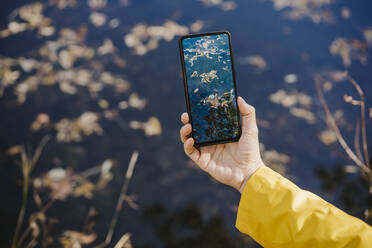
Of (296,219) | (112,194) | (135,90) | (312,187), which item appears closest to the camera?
(296,219)

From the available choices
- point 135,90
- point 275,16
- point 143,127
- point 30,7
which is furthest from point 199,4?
point 30,7

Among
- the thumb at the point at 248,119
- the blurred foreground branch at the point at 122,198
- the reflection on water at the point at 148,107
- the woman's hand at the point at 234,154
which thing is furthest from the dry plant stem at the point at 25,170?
the thumb at the point at 248,119

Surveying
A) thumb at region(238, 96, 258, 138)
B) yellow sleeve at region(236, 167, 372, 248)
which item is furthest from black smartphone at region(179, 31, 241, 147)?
yellow sleeve at region(236, 167, 372, 248)

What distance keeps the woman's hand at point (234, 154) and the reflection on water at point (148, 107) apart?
112 centimetres

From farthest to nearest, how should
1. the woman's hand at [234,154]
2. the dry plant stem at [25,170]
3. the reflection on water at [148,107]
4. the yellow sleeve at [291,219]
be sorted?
the reflection on water at [148,107] → the dry plant stem at [25,170] → the woman's hand at [234,154] → the yellow sleeve at [291,219]

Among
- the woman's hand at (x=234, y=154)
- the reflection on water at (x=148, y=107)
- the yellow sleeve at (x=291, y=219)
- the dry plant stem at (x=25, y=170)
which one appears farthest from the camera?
the reflection on water at (x=148, y=107)

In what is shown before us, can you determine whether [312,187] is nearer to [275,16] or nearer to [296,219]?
[296,219]

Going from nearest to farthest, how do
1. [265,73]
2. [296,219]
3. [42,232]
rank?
[296,219] → [42,232] → [265,73]

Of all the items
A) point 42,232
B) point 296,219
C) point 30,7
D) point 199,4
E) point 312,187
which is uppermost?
point 30,7

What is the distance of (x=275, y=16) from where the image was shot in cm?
332

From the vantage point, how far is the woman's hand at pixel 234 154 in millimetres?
1447

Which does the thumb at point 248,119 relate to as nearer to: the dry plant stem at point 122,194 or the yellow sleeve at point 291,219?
the yellow sleeve at point 291,219

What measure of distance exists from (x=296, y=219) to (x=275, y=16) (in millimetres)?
3083

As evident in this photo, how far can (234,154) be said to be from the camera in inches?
59.6
